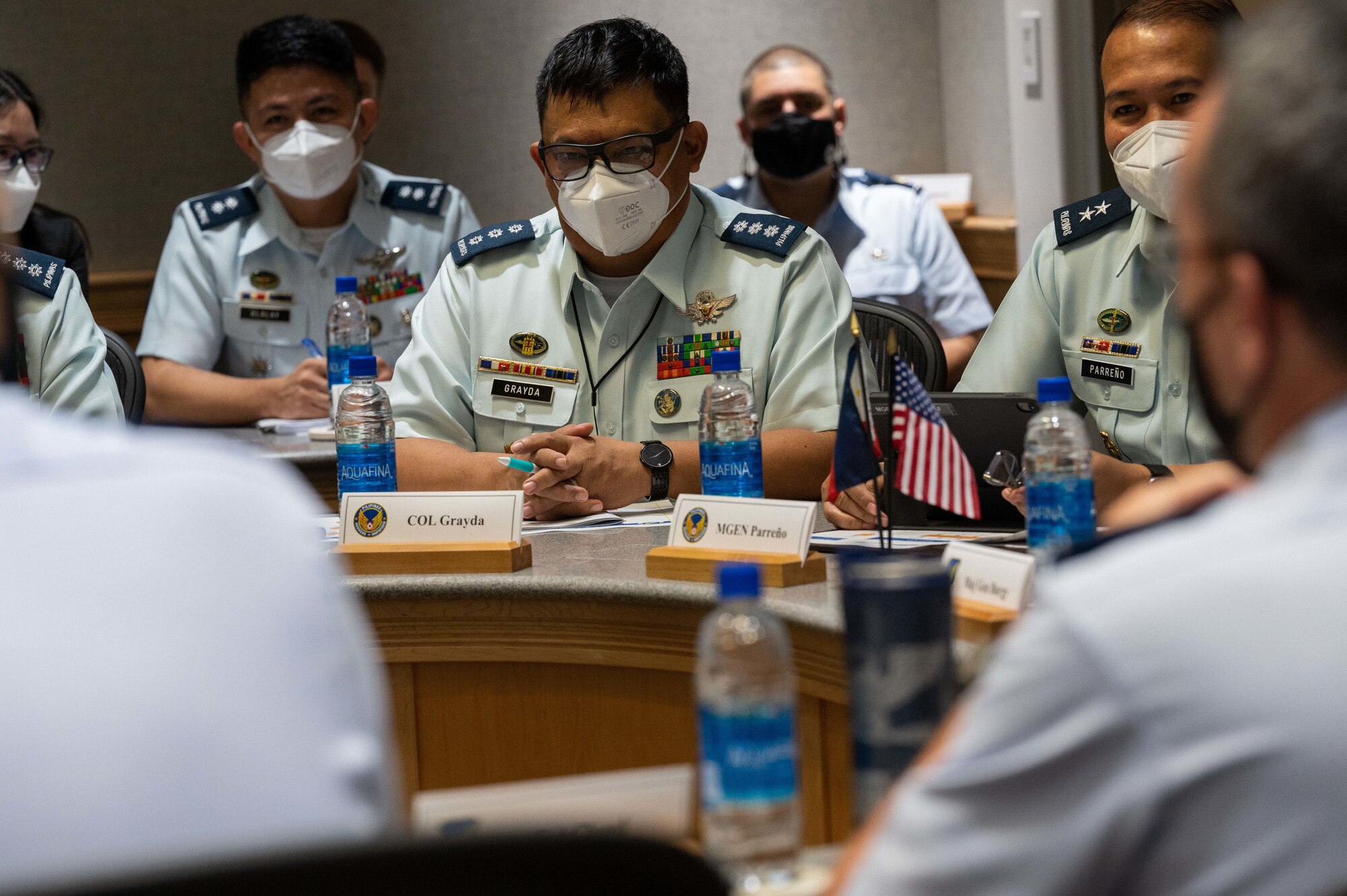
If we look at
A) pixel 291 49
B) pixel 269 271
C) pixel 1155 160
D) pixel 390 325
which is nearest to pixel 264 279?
pixel 269 271

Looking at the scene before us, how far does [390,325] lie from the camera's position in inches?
160

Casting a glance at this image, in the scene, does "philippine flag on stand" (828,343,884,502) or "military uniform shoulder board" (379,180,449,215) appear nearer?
"philippine flag on stand" (828,343,884,502)

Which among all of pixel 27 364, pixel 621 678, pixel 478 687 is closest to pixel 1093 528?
pixel 621 678

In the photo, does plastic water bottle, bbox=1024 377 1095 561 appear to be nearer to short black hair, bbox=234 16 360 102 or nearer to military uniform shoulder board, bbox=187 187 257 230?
short black hair, bbox=234 16 360 102

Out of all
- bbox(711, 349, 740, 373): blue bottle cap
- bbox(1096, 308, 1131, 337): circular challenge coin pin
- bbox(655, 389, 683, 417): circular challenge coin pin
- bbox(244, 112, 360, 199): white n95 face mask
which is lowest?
bbox(655, 389, 683, 417): circular challenge coin pin

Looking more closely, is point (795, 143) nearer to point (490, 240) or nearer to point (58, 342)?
point (490, 240)

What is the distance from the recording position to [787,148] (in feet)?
14.9

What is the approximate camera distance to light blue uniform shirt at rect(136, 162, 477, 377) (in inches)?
157

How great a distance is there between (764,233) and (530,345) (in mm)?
500

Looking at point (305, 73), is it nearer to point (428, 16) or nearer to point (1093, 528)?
point (428, 16)

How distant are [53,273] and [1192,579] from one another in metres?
2.81

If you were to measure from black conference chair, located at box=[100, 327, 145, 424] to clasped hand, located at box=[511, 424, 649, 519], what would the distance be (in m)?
1.37

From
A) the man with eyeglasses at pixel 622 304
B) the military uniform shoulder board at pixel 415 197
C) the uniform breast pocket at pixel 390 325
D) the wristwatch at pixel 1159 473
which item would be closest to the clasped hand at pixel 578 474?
the man with eyeglasses at pixel 622 304

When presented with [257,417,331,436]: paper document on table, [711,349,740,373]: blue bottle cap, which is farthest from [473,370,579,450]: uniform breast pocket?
[257,417,331,436]: paper document on table
